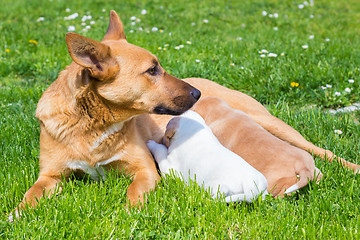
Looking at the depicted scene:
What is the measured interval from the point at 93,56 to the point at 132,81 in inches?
15.4

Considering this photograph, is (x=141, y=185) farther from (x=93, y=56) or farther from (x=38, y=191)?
(x=93, y=56)

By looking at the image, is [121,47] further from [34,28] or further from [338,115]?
[34,28]

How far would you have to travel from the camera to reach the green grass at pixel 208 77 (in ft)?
8.93

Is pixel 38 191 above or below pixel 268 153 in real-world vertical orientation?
below

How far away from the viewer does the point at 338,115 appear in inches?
187

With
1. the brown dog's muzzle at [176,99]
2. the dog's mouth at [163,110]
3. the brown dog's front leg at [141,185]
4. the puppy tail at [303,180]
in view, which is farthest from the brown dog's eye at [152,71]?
the puppy tail at [303,180]

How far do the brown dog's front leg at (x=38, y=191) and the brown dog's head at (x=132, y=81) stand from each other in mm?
836

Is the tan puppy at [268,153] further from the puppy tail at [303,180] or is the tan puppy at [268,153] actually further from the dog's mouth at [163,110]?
the dog's mouth at [163,110]

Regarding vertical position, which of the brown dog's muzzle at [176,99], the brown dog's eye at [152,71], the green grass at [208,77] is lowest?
the green grass at [208,77]

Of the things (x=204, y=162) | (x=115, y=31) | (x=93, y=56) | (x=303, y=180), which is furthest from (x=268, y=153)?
(x=115, y=31)

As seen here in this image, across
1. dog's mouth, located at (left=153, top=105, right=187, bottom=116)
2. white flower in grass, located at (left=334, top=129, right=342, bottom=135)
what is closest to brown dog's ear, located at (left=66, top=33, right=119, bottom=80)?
dog's mouth, located at (left=153, top=105, right=187, bottom=116)

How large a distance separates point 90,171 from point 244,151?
51.6 inches

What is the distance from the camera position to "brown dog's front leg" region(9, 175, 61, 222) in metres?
2.92

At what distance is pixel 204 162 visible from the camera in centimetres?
328
